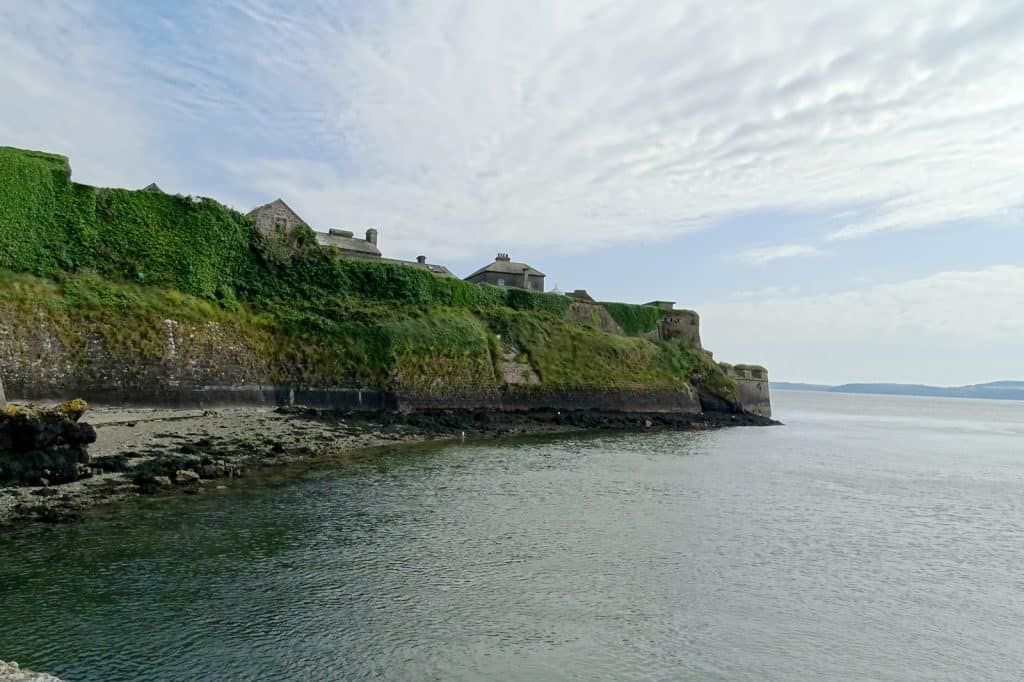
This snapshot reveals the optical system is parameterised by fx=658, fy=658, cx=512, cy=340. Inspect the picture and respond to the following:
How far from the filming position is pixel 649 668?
10281 millimetres

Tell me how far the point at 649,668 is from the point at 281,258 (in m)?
38.4

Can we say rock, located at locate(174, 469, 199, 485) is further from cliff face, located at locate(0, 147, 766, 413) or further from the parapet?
the parapet

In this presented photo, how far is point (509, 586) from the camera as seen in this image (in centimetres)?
1352

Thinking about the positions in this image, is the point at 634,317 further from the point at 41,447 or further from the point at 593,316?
the point at 41,447

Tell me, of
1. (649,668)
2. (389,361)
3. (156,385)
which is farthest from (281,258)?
(649,668)

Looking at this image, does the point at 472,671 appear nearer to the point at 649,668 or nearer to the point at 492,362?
the point at 649,668

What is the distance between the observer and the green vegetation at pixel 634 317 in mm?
65000

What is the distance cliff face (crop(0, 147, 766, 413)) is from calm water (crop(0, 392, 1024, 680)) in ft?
41.2

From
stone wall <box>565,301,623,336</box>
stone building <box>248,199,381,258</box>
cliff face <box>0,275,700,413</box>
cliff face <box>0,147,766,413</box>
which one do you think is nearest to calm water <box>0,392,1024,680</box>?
cliff face <box>0,275,700,413</box>

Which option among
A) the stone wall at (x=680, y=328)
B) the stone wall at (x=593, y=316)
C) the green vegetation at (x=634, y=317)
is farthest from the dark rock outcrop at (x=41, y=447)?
the stone wall at (x=680, y=328)

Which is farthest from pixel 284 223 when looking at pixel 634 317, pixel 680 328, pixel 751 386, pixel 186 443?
pixel 751 386

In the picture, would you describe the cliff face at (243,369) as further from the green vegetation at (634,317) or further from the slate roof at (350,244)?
the slate roof at (350,244)

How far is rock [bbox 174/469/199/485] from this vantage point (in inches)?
798

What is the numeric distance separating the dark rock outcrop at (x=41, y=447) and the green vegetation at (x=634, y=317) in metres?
51.0
